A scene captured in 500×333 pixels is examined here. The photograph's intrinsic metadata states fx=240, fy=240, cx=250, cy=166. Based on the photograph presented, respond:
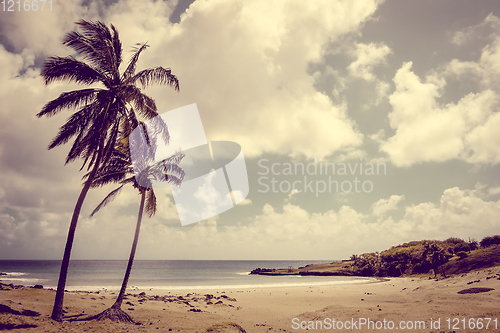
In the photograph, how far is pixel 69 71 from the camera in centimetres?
1126

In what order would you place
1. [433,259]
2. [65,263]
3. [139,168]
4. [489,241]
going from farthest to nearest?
[489,241] < [433,259] < [139,168] < [65,263]

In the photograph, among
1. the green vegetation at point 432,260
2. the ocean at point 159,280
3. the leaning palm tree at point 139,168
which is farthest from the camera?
the green vegetation at point 432,260

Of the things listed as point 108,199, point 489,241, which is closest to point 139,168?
point 108,199

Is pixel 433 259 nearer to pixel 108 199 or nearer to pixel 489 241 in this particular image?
pixel 489 241

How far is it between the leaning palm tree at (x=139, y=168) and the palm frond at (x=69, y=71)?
3.08 m

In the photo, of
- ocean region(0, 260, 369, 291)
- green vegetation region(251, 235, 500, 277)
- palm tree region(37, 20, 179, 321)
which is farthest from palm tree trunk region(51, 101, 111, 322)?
green vegetation region(251, 235, 500, 277)

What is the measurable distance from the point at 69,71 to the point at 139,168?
614 cm

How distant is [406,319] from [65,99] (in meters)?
18.9

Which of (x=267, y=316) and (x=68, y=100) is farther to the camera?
(x=267, y=316)

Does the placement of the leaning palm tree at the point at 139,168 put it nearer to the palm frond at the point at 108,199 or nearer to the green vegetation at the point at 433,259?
the palm frond at the point at 108,199

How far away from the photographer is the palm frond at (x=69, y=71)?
35.6ft

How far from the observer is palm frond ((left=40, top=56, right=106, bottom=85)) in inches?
427

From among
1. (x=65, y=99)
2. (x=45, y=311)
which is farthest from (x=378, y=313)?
(x=65, y=99)

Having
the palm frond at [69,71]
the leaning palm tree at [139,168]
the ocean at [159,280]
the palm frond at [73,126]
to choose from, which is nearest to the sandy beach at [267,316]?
the leaning palm tree at [139,168]
